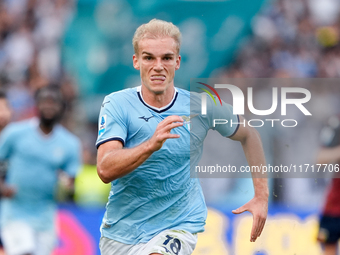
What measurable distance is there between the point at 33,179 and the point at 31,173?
9 centimetres

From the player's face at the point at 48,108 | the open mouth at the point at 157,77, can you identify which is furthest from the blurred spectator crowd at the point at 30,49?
the open mouth at the point at 157,77

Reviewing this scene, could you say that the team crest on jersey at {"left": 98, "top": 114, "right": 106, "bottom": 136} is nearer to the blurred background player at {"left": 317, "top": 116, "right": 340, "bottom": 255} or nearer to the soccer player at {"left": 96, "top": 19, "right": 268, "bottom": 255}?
the soccer player at {"left": 96, "top": 19, "right": 268, "bottom": 255}

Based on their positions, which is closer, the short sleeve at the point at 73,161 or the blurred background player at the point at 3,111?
the blurred background player at the point at 3,111

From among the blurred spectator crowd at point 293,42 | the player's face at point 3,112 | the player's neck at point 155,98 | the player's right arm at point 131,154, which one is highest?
the blurred spectator crowd at point 293,42

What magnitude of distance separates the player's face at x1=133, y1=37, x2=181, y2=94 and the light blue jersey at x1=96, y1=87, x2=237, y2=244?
0.68 feet

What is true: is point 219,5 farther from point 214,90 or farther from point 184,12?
point 214,90

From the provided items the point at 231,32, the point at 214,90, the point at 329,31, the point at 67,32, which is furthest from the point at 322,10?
the point at 214,90

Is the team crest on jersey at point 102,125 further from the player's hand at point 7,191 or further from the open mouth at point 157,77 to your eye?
the player's hand at point 7,191

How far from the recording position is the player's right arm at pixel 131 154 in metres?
3.43

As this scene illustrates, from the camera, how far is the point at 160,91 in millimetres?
4059

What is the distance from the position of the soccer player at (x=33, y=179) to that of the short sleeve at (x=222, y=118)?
3.80 m

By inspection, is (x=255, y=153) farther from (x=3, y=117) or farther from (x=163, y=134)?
(x=3, y=117)

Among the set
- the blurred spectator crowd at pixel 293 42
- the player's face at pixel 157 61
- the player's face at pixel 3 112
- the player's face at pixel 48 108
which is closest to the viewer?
the player's face at pixel 157 61

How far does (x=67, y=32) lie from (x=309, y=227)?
6.20m
